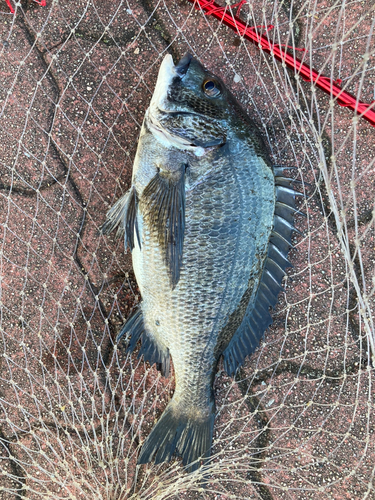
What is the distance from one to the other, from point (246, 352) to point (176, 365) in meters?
0.37

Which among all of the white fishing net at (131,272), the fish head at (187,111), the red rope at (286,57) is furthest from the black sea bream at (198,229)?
the red rope at (286,57)

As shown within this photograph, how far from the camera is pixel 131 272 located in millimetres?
2021

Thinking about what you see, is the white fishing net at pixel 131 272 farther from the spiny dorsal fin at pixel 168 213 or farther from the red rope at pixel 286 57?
the spiny dorsal fin at pixel 168 213

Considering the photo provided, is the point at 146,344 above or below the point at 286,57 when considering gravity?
below

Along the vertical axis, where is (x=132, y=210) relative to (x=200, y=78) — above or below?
below

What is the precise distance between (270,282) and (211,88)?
3.24 ft

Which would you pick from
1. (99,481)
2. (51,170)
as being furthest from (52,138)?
(99,481)

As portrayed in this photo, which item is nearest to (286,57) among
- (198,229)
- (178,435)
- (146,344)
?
(198,229)

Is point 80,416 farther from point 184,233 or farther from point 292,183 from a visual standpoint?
point 292,183

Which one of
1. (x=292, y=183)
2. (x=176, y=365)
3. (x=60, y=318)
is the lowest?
(x=60, y=318)

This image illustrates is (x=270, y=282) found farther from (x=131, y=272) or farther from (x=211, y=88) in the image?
(x=211, y=88)

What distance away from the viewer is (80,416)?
2.03m

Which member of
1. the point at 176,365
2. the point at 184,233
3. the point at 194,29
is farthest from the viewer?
the point at 194,29

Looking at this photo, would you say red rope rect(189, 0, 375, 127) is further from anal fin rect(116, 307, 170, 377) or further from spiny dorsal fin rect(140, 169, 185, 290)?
anal fin rect(116, 307, 170, 377)
